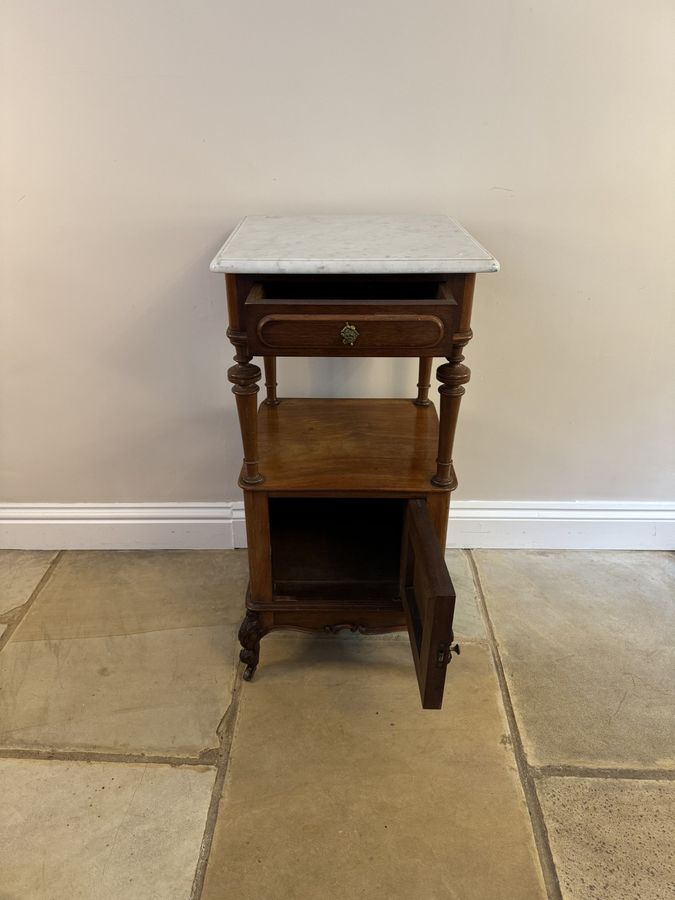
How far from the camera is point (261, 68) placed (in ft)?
4.53

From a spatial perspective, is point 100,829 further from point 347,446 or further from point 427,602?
point 347,446

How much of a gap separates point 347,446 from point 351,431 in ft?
0.26

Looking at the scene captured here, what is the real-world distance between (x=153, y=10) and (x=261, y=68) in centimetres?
26

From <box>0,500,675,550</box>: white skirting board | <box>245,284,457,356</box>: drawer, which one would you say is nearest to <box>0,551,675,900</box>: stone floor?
<box>0,500,675,550</box>: white skirting board

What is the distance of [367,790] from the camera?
47.8 inches

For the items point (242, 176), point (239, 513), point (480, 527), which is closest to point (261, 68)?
point (242, 176)

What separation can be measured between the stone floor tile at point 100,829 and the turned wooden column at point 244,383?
0.64 m

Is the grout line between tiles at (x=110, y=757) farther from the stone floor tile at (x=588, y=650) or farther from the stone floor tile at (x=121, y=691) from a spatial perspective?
the stone floor tile at (x=588, y=650)

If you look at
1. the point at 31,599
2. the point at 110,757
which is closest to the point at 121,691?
the point at 110,757

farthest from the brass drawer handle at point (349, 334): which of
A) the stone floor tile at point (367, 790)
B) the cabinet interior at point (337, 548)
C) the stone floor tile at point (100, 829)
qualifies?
the stone floor tile at point (100, 829)

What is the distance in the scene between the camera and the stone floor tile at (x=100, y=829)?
1070 millimetres

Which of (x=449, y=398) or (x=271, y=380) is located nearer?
(x=449, y=398)

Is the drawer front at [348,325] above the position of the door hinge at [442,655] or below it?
above

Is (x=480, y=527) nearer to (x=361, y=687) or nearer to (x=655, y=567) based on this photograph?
(x=655, y=567)
